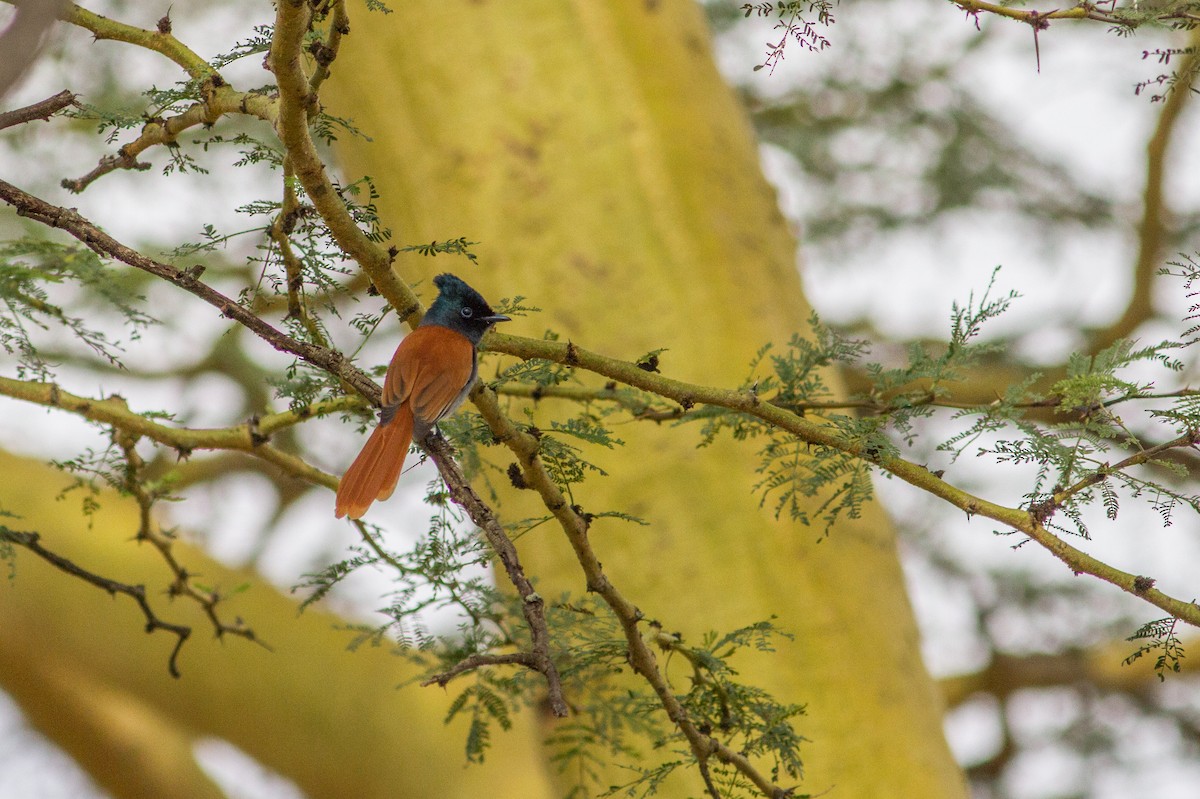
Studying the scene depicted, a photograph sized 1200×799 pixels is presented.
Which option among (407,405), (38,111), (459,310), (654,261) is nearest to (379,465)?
(407,405)

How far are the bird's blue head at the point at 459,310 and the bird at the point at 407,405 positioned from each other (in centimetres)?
25

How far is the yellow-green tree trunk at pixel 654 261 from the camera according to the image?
138 inches

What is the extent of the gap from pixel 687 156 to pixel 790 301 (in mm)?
646

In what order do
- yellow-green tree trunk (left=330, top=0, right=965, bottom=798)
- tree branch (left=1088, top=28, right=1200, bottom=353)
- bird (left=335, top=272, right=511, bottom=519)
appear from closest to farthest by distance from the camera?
bird (left=335, top=272, right=511, bottom=519) → yellow-green tree trunk (left=330, top=0, right=965, bottom=798) → tree branch (left=1088, top=28, right=1200, bottom=353)

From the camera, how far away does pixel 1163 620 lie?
1.69 metres

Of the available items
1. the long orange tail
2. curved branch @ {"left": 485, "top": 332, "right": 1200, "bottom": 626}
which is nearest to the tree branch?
curved branch @ {"left": 485, "top": 332, "right": 1200, "bottom": 626}

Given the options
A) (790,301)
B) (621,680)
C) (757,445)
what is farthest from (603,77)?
(621,680)

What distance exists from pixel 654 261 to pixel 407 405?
1856mm

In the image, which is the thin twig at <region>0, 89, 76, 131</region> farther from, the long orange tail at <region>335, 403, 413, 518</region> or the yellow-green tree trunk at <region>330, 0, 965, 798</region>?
the yellow-green tree trunk at <region>330, 0, 965, 798</region>

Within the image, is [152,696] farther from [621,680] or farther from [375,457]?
[375,457]

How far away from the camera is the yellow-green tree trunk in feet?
11.5

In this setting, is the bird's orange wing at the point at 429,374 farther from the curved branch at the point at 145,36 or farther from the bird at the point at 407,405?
the curved branch at the point at 145,36

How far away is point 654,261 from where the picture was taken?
3.93 m

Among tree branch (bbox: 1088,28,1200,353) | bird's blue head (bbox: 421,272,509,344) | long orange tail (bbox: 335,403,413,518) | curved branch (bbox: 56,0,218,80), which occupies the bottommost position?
long orange tail (bbox: 335,403,413,518)
